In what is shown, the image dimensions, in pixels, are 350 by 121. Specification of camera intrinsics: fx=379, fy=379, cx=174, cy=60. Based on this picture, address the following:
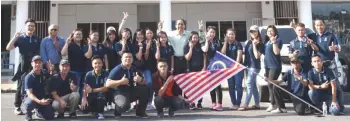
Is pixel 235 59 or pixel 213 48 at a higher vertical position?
pixel 213 48

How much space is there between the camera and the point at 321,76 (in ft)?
22.6

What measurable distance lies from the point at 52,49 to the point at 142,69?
5.69ft

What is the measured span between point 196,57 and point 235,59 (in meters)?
0.79

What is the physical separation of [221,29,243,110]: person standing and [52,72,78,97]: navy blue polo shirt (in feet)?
9.72

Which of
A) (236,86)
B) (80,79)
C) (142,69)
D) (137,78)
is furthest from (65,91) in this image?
(236,86)

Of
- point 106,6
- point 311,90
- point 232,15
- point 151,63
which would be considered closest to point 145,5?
point 106,6

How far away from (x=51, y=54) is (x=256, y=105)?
4103mm

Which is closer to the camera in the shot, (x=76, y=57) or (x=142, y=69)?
(x=76, y=57)

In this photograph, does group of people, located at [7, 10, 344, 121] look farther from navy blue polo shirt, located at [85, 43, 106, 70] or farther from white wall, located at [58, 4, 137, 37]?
white wall, located at [58, 4, 137, 37]

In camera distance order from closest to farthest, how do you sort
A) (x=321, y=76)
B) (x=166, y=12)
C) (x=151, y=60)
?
(x=321, y=76) → (x=151, y=60) → (x=166, y=12)

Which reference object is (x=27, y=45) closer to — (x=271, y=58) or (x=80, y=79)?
(x=80, y=79)

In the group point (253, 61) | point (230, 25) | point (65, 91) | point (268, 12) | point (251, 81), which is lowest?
point (65, 91)

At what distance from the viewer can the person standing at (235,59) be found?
24.7 ft

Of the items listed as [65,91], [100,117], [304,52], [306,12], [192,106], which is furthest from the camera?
[306,12]
